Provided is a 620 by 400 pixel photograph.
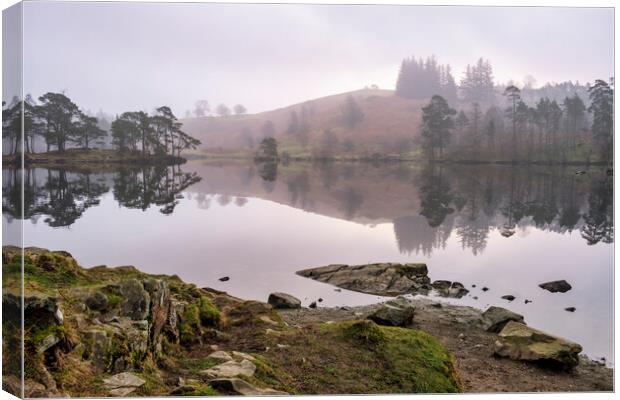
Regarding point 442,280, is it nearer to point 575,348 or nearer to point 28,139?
point 575,348

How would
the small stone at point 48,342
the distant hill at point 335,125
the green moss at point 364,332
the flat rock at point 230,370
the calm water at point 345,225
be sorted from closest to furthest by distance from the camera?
the small stone at point 48,342 < the flat rock at point 230,370 < the green moss at point 364,332 < the calm water at point 345,225 < the distant hill at point 335,125

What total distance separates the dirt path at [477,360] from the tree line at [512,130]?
4308mm

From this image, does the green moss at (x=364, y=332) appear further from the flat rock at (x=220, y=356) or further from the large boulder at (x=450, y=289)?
the large boulder at (x=450, y=289)

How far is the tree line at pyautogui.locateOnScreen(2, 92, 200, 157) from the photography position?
42.7ft

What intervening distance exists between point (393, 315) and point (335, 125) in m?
5.10

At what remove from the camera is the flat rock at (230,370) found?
10.3m

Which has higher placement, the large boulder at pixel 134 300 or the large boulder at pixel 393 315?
the large boulder at pixel 134 300

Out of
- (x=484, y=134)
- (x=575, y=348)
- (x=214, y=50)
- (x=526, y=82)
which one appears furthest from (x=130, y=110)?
(x=575, y=348)

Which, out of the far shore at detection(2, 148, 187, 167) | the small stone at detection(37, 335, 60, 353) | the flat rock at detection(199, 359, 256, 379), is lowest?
the flat rock at detection(199, 359, 256, 379)

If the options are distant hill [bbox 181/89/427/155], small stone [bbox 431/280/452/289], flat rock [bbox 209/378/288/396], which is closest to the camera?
flat rock [bbox 209/378/288/396]

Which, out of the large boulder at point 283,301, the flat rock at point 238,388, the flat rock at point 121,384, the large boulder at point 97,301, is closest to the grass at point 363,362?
the flat rock at point 238,388

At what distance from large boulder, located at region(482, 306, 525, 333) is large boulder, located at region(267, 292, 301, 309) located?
4.89 m

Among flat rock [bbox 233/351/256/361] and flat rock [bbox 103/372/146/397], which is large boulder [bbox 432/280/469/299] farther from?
flat rock [bbox 103/372/146/397]

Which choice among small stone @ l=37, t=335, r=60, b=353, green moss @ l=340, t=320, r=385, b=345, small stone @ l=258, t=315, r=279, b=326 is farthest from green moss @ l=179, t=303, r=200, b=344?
green moss @ l=340, t=320, r=385, b=345
